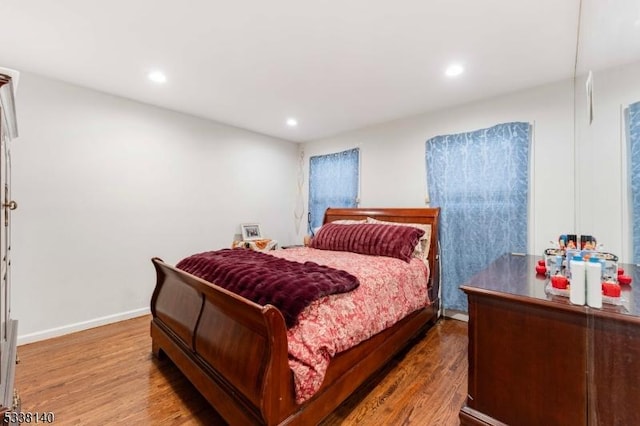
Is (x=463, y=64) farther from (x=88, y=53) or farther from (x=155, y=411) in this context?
(x=155, y=411)

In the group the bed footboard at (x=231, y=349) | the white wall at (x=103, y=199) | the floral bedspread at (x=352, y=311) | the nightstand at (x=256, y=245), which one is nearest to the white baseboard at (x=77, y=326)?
the white wall at (x=103, y=199)

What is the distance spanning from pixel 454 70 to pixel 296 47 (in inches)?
52.1

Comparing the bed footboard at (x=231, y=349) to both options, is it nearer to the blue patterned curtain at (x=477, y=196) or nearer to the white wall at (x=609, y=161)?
the white wall at (x=609, y=161)

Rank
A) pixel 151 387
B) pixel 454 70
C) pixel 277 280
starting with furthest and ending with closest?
pixel 454 70 < pixel 151 387 < pixel 277 280

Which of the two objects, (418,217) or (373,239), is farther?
(418,217)

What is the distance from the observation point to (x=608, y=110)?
130 centimetres

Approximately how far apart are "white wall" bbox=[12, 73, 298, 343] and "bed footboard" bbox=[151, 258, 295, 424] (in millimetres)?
1362

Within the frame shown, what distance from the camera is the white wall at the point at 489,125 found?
243 cm

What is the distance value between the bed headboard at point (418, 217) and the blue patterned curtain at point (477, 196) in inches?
6.9

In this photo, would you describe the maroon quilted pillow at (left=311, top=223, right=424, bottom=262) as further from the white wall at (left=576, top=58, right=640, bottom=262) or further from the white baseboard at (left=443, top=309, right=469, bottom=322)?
the white wall at (left=576, top=58, right=640, bottom=262)

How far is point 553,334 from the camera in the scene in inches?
46.6

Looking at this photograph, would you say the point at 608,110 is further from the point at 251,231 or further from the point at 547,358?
the point at 251,231

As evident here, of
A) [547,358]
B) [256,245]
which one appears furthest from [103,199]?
[547,358]

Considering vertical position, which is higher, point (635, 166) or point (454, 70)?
point (454, 70)
